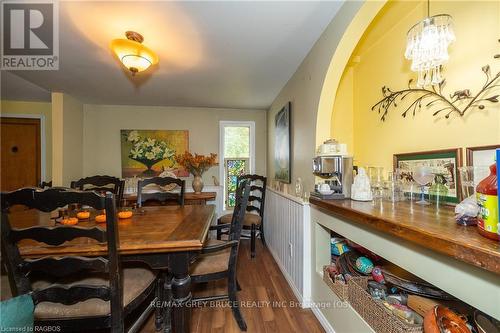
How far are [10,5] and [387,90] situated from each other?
2667 mm

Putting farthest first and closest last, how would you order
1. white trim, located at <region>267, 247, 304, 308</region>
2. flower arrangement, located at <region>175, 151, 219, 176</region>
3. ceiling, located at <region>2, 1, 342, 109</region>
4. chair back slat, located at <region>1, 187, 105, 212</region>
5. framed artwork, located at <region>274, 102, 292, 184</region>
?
flower arrangement, located at <region>175, 151, 219, 176</region> → framed artwork, located at <region>274, 102, 292, 184</region> → white trim, located at <region>267, 247, 304, 308</region> → ceiling, located at <region>2, 1, 342, 109</region> → chair back slat, located at <region>1, 187, 105, 212</region>

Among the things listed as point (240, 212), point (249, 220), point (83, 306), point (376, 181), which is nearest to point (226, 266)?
point (240, 212)

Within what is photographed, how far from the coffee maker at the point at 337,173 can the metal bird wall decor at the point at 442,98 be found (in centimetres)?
54

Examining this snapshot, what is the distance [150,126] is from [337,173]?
128 inches

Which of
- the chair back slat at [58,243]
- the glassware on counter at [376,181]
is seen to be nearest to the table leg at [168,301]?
the chair back slat at [58,243]

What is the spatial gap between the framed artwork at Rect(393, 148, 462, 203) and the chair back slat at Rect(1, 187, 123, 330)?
65.8 inches

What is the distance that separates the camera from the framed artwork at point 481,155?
1.01m

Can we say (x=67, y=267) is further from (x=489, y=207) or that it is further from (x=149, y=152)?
(x=149, y=152)

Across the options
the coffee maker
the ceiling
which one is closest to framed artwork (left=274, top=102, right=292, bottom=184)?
the ceiling

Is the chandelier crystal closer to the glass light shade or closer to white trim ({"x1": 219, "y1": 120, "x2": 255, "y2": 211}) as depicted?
the glass light shade

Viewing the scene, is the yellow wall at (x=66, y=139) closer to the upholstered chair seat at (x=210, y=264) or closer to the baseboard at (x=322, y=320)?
the upholstered chair seat at (x=210, y=264)

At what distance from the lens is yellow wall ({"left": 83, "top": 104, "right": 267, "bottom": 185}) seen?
3594 mm

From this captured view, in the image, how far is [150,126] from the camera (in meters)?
3.72

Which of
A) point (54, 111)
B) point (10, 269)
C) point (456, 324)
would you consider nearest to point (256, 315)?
point (456, 324)
